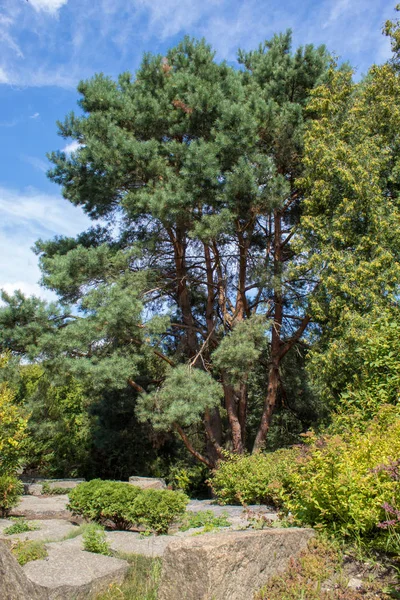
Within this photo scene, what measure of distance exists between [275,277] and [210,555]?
903 centimetres

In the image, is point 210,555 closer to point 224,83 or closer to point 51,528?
point 51,528

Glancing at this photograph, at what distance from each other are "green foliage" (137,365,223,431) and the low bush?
3.15 m

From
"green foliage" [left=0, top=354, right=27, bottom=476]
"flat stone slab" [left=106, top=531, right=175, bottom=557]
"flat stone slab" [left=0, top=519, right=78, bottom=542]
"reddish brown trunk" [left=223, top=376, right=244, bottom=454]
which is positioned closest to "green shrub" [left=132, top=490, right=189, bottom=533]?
"flat stone slab" [left=106, top=531, right=175, bottom=557]

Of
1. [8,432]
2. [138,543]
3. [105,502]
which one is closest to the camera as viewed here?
[138,543]

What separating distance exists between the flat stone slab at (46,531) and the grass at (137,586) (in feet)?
6.53

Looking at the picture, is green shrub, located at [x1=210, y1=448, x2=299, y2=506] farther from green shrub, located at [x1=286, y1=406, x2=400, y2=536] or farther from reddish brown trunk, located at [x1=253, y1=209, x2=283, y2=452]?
green shrub, located at [x1=286, y1=406, x2=400, y2=536]

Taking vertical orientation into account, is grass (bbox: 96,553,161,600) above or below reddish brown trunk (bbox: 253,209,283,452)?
below

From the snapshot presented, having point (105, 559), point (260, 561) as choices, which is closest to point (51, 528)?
point (105, 559)

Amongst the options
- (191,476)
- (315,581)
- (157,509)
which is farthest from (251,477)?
(191,476)

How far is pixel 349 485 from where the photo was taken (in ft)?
12.2

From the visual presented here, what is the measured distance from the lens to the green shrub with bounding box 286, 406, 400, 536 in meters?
3.61

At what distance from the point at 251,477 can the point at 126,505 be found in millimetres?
2749

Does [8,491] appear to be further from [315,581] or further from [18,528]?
[315,581]

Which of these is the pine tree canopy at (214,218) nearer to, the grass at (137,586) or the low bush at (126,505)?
the low bush at (126,505)
